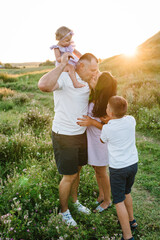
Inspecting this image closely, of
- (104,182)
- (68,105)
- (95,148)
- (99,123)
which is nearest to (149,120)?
(104,182)

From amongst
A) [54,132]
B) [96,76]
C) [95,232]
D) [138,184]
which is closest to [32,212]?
[95,232]

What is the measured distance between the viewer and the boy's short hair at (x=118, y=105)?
243 centimetres

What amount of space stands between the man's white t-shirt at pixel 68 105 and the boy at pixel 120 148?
1.25 feet

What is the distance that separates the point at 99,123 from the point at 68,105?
522 millimetres

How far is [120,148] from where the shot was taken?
8.24 ft

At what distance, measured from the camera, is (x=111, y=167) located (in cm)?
259

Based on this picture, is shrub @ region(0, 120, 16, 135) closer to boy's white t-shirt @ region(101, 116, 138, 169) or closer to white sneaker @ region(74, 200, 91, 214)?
white sneaker @ region(74, 200, 91, 214)

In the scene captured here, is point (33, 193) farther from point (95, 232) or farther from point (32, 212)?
point (95, 232)

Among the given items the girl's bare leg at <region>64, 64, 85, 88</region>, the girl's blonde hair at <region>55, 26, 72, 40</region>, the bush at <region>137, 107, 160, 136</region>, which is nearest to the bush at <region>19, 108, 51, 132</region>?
the bush at <region>137, 107, 160, 136</region>

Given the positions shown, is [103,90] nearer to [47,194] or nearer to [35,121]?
[47,194]

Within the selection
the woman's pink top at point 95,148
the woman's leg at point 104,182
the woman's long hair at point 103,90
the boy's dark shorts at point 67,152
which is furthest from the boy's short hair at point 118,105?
the woman's leg at point 104,182

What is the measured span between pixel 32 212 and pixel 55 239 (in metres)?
0.46

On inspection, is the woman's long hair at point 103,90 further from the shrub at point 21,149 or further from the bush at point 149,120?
the bush at point 149,120

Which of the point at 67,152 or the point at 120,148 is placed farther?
the point at 67,152
